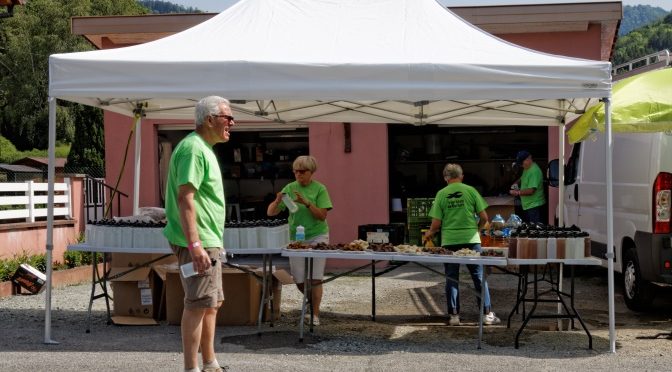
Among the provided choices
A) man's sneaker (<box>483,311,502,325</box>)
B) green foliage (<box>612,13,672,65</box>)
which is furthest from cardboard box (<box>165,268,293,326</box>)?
green foliage (<box>612,13,672,65</box>)

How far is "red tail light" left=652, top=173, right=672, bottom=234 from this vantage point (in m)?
8.76

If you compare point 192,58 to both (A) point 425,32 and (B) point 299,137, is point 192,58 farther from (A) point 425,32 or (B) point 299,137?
(B) point 299,137

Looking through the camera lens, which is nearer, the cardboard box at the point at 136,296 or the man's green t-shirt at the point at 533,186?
the cardboard box at the point at 136,296

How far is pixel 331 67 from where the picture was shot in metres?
7.53

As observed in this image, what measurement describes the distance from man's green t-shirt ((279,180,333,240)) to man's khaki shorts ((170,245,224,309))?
9.40ft

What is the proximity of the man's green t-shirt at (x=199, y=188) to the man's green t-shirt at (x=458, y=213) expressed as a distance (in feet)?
11.0

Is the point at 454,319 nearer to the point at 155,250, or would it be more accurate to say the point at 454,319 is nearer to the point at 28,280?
the point at 155,250

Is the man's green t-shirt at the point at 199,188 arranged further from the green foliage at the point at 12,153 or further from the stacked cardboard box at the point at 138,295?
the green foliage at the point at 12,153

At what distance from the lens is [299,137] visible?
1670 cm

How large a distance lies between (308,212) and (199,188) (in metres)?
3.02

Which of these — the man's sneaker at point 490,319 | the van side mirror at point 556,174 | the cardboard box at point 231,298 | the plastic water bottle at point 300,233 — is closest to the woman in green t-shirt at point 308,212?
the plastic water bottle at point 300,233

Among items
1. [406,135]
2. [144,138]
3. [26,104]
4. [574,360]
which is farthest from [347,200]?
[26,104]

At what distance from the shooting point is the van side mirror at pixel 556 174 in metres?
11.7

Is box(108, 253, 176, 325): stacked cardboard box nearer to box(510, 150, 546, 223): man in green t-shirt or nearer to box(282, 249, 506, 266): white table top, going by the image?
box(282, 249, 506, 266): white table top
